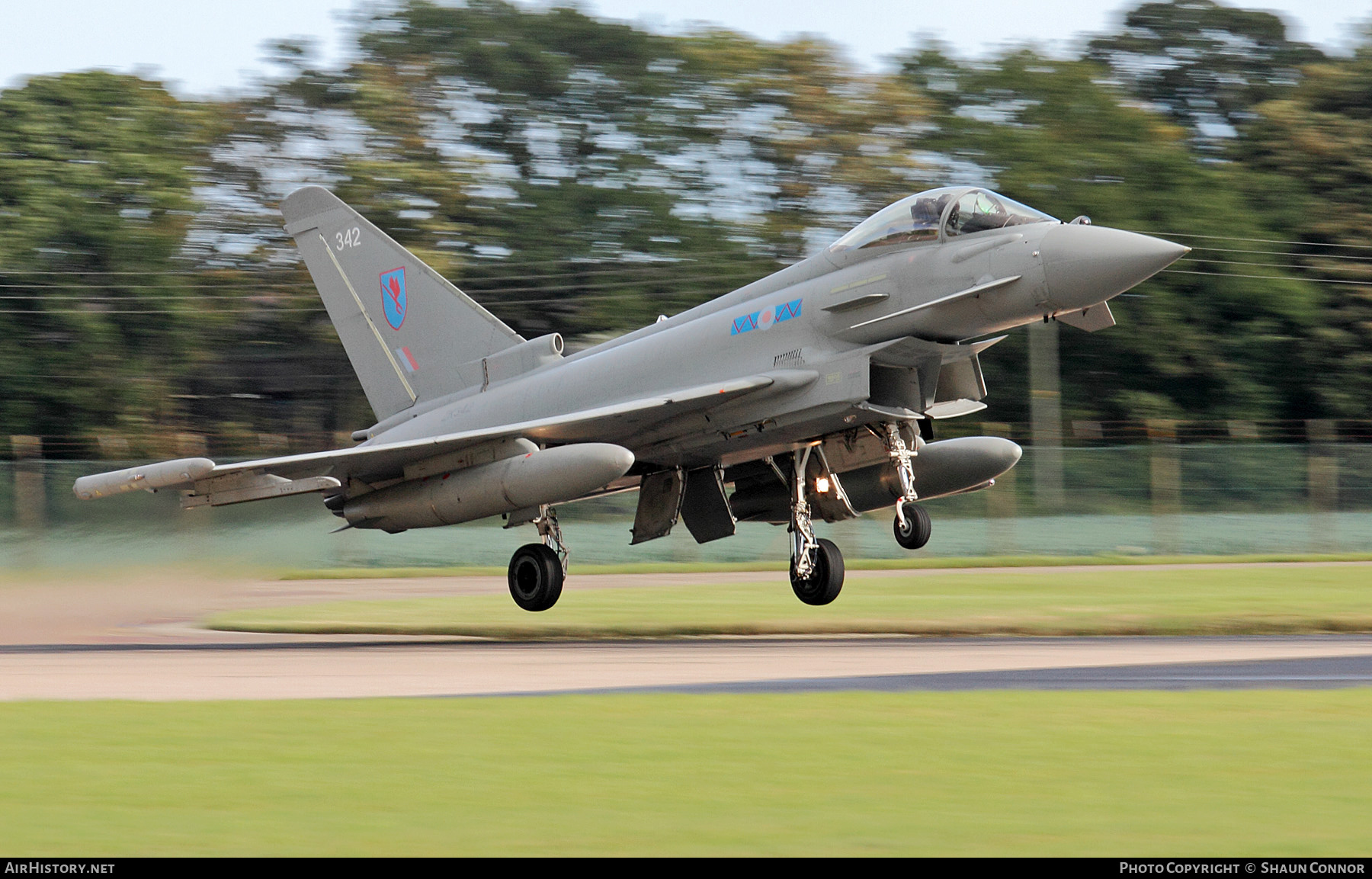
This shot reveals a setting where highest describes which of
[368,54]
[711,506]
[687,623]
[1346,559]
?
[368,54]

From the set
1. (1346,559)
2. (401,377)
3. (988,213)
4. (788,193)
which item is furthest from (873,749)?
(788,193)

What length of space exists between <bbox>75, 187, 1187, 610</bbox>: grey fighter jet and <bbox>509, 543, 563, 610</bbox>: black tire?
0.02 metres

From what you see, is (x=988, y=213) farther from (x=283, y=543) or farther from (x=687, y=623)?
(x=283, y=543)

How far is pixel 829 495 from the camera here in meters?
16.0

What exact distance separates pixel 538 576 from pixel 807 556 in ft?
9.88

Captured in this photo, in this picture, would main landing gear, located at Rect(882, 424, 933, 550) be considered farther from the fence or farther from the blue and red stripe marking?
the fence

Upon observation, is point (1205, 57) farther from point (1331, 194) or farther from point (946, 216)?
point (946, 216)

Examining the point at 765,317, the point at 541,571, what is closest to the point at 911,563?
the point at 541,571

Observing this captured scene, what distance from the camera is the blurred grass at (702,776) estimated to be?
6070 mm

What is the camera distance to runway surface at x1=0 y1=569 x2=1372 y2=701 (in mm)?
10570

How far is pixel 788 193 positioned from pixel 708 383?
77.7ft

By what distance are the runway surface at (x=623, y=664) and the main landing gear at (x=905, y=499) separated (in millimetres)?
1295

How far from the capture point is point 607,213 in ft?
128

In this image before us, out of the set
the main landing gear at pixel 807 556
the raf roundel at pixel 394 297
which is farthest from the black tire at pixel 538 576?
the raf roundel at pixel 394 297
